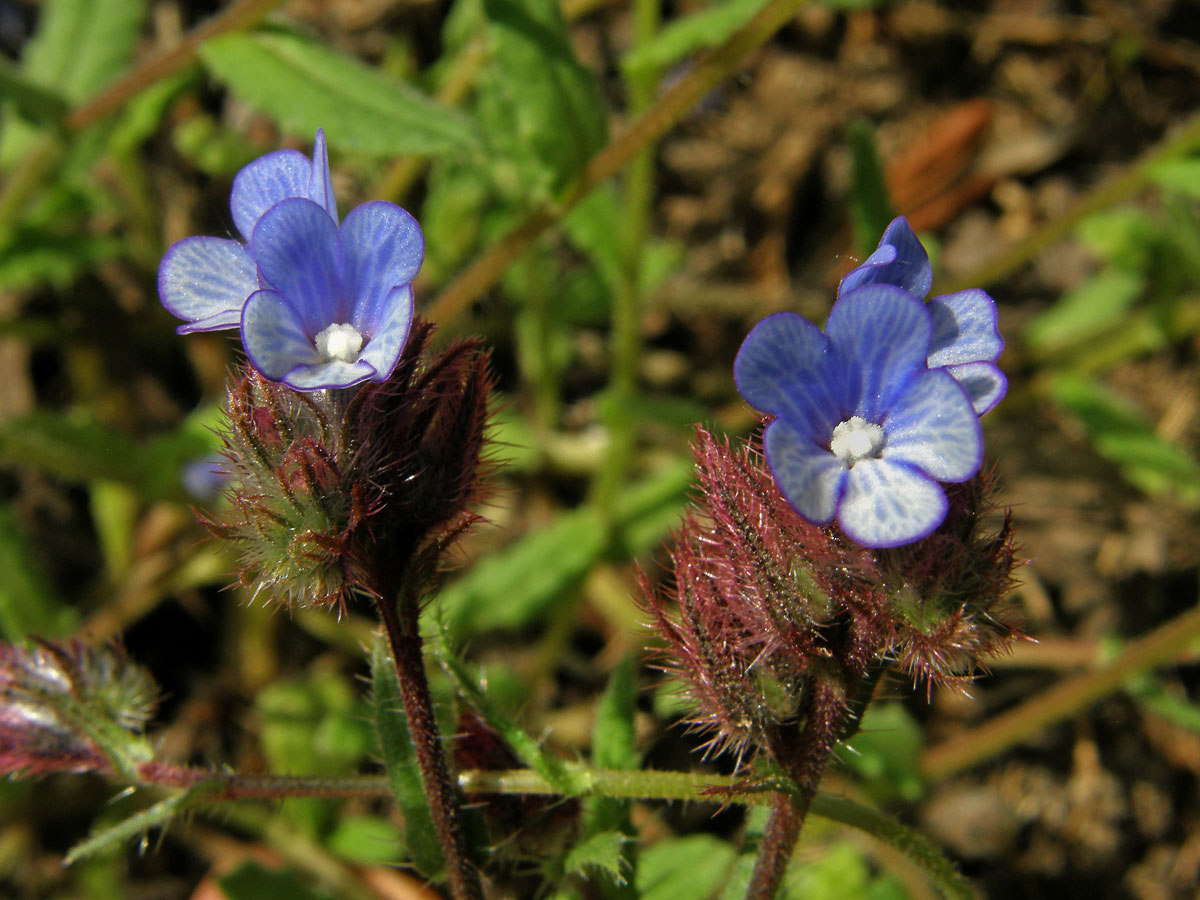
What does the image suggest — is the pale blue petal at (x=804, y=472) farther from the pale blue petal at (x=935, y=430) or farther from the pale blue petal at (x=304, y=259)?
the pale blue petal at (x=304, y=259)

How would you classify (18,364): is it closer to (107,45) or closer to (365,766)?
(107,45)

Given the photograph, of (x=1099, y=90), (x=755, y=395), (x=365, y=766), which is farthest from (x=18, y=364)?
(x=1099, y=90)

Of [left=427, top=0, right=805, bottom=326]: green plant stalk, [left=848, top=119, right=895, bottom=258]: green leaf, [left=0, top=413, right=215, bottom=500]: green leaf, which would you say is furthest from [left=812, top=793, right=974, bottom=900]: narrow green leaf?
[left=0, top=413, right=215, bottom=500]: green leaf

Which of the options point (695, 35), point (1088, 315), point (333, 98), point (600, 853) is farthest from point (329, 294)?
point (1088, 315)

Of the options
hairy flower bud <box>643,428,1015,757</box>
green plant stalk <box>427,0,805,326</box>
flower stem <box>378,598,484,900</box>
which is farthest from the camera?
green plant stalk <box>427,0,805,326</box>

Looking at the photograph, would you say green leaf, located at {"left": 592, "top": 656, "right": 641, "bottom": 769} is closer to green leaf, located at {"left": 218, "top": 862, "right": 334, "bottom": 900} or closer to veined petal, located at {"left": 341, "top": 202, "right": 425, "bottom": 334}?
green leaf, located at {"left": 218, "top": 862, "right": 334, "bottom": 900}

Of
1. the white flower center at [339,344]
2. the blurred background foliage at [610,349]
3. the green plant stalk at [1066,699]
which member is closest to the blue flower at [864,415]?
the white flower center at [339,344]

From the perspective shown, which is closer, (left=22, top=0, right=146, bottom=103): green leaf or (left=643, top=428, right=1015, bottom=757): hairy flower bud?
(left=643, top=428, right=1015, bottom=757): hairy flower bud

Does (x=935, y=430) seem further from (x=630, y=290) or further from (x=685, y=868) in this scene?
(x=630, y=290)
